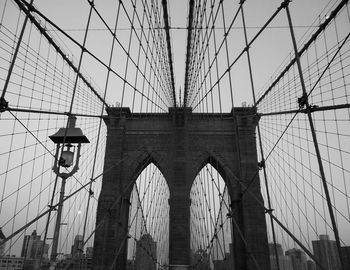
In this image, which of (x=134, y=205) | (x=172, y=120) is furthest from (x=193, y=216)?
(x=172, y=120)

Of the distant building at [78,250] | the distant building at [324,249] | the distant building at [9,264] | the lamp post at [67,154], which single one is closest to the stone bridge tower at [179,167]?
the distant building at [9,264]

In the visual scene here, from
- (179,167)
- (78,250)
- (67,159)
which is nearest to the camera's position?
(78,250)

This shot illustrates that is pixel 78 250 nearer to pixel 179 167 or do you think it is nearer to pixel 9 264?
pixel 179 167

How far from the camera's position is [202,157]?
16.7 metres

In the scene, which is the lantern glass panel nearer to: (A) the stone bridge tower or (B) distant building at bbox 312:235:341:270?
(B) distant building at bbox 312:235:341:270

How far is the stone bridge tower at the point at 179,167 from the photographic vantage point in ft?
47.6

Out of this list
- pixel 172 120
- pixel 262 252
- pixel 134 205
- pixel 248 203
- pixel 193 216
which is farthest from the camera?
pixel 193 216

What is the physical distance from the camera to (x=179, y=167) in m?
15.4

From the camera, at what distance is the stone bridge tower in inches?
571

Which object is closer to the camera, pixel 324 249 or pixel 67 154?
pixel 67 154

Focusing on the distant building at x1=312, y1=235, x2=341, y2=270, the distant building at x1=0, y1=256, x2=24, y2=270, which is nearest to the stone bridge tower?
the distant building at x1=0, y1=256, x2=24, y2=270

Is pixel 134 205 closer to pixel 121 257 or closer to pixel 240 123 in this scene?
pixel 121 257

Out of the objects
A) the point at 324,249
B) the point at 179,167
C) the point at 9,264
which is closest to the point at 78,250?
the point at 324,249

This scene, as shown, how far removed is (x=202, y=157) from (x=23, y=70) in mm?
11703
